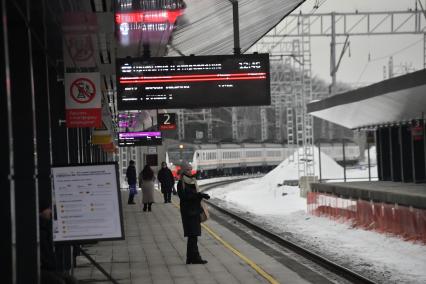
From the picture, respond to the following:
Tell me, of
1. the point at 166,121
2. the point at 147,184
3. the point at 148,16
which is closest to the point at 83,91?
the point at 148,16

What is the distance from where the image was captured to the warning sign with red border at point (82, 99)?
11.4m

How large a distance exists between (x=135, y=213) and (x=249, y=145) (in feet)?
162

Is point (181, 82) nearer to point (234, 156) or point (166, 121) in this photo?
point (166, 121)

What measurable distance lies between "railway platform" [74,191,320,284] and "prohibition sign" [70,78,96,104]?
254 centimetres

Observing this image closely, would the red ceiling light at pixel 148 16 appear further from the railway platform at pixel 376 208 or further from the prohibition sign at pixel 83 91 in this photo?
the railway platform at pixel 376 208

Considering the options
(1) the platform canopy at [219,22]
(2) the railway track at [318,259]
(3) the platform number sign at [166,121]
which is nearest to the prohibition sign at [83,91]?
(1) the platform canopy at [219,22]

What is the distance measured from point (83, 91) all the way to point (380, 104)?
15.4 m

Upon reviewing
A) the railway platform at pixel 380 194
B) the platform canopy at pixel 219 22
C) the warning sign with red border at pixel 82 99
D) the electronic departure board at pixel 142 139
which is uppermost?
the platform canopy at pixel 219 22

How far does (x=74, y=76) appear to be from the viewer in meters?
11.4

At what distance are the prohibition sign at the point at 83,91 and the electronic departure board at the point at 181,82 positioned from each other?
2.08m

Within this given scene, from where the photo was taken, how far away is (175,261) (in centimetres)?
1303

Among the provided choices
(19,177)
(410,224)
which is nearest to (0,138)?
(19,177)

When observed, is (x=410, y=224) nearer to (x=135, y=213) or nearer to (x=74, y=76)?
(x=74, y=76)

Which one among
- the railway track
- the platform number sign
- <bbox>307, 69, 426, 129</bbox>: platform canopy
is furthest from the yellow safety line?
the platform number sign
